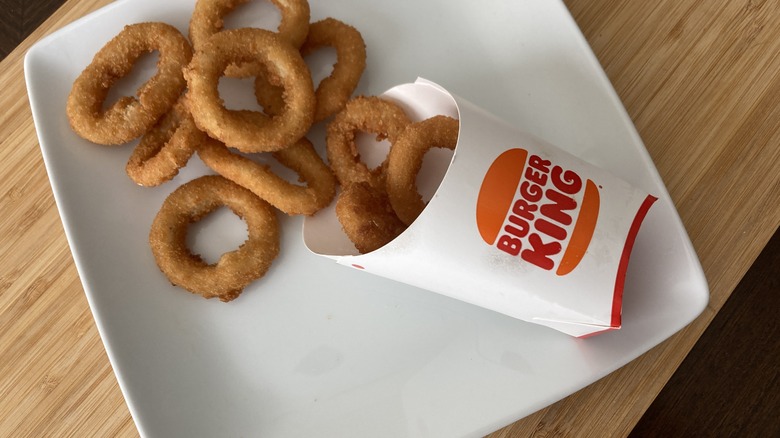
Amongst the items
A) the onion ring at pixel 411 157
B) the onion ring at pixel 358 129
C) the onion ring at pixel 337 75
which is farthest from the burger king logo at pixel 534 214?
the onion ring at pixel 337 75

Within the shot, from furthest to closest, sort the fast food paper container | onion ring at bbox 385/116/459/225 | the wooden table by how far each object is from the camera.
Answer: the wooden table
onion ring at bbox 385/116/459/225
the fast food paper container

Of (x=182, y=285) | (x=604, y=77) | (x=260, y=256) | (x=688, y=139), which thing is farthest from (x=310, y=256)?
(x=688, y=139)

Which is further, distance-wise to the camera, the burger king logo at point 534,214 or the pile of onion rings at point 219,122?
the pile of onion rings at point 219,122

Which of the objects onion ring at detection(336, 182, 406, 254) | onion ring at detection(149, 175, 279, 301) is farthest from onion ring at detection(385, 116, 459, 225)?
onion ring at detection(149, 175, 279, 301)

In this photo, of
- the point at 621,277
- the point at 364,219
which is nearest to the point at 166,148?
the point at 364,219

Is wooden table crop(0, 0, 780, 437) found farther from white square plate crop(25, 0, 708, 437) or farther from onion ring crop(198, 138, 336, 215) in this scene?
onion ring crop(198, 138, 336, 215)

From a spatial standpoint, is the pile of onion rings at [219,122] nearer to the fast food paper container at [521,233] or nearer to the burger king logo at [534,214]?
the fast food paper container at [521,233]
